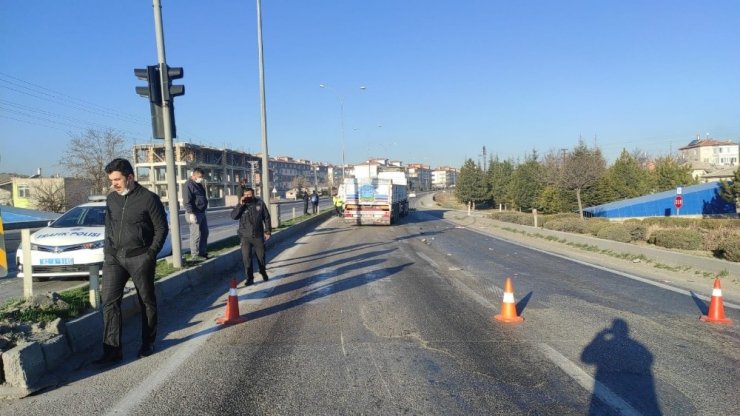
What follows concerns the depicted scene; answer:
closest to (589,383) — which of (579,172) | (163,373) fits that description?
(163,373)

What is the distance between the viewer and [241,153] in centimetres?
11544

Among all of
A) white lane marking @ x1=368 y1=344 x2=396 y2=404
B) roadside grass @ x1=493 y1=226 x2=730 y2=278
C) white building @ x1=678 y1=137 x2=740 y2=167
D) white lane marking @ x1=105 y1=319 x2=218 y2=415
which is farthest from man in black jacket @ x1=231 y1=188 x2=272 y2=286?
white building @ x1=678 y1=137 x2=740 y2=167

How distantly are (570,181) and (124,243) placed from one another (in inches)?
1329

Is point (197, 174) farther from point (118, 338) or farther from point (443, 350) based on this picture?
point (443, 350)

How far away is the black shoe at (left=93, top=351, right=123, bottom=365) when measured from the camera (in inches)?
196

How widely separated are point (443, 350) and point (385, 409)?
5.12 feet

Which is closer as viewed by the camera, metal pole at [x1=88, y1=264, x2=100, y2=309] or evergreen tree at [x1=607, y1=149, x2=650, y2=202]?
metal pole at [x1=88, y1=264, x2=100, y2=309]

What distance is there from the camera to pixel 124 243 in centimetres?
500

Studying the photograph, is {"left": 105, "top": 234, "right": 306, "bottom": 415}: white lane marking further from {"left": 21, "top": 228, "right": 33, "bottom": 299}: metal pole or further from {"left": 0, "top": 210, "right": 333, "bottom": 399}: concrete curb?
{"left": 21, "top": 228, "right": 33, "bottom": 299}: metal pole

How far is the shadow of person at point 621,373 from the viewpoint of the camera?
3898 millimetres

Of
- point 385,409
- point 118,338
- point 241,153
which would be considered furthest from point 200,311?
point 241,153

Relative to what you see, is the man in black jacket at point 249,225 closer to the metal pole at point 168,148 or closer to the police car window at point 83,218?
the metal pole at point 168,148

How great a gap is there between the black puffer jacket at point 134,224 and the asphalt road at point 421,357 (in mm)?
1143

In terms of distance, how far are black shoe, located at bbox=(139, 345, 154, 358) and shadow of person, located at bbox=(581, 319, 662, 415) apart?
421 cm
